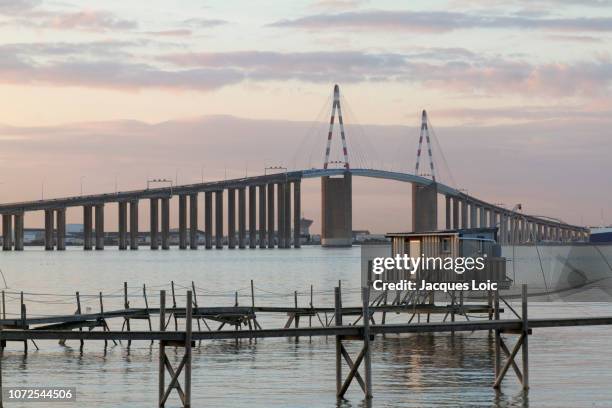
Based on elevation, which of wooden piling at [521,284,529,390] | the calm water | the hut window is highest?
the hut window

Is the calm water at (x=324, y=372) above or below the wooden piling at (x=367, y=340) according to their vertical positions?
below

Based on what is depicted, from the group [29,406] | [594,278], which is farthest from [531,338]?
[594,278]

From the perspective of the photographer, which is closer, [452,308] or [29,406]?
[29,406]

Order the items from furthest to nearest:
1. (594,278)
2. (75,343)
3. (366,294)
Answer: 1. (594,278)
2. (75,343)
3. (366,294)

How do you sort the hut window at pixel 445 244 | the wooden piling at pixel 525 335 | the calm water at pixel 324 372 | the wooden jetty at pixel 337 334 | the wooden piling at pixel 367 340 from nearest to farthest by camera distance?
the wooden jetty at pixel 337 334 → the wooden piling at pixel 367 340 → the wooden piling at pixel 525 335 → the calm water at pixel 324 372 → the hut window at pixel 445 244

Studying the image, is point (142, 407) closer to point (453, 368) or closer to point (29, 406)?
point (29, 406)

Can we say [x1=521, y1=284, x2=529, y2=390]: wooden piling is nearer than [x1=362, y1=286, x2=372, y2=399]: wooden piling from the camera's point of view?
No

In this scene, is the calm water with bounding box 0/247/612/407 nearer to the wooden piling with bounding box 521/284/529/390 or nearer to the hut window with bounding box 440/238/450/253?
the wooden piling with bounding box 521/284/529/390

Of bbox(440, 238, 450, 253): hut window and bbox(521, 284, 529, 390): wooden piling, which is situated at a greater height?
bbox(440, 238, 450, 253): hut window

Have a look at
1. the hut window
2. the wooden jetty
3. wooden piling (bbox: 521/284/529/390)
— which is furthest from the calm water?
the hut window

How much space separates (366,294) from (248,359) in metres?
10.8

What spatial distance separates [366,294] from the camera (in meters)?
26.7

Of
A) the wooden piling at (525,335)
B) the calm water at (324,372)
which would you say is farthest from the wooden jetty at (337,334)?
the calm water at (324,372)

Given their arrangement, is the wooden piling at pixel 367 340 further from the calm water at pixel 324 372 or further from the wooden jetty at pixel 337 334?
the calm water at pixel 324 372
